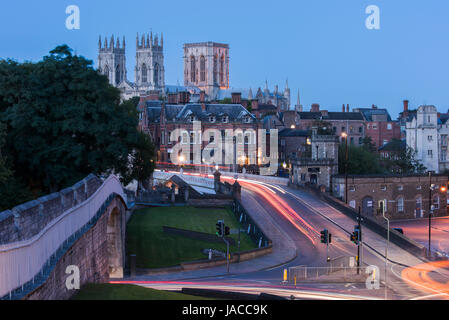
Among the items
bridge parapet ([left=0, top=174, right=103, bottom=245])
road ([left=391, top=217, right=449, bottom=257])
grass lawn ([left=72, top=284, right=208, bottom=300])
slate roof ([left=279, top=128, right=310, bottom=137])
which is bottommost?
road ([left=391, top=217, right=449, bottom=257])

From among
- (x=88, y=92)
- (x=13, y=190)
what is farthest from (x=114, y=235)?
(x=88, y=92)

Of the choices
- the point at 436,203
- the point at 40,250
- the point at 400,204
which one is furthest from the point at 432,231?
the point at 40,250

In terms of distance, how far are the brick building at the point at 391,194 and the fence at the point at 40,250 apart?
6080 centimetres

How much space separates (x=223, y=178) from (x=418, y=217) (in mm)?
28194

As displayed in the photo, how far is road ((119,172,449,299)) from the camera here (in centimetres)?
3834

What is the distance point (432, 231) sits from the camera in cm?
7819

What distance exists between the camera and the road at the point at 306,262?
126ft

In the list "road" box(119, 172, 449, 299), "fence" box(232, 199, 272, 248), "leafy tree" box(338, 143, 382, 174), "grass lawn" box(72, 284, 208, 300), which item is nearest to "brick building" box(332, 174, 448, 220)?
"road" box(119, 172, 449, 299)

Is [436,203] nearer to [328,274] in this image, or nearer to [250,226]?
[250,226]

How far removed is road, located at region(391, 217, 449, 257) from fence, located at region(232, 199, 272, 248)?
15.9 metres

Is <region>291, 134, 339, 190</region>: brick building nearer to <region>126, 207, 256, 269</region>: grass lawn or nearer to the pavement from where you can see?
the pavement

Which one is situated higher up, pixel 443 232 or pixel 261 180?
pixel 261 180

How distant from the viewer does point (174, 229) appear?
55875mm
